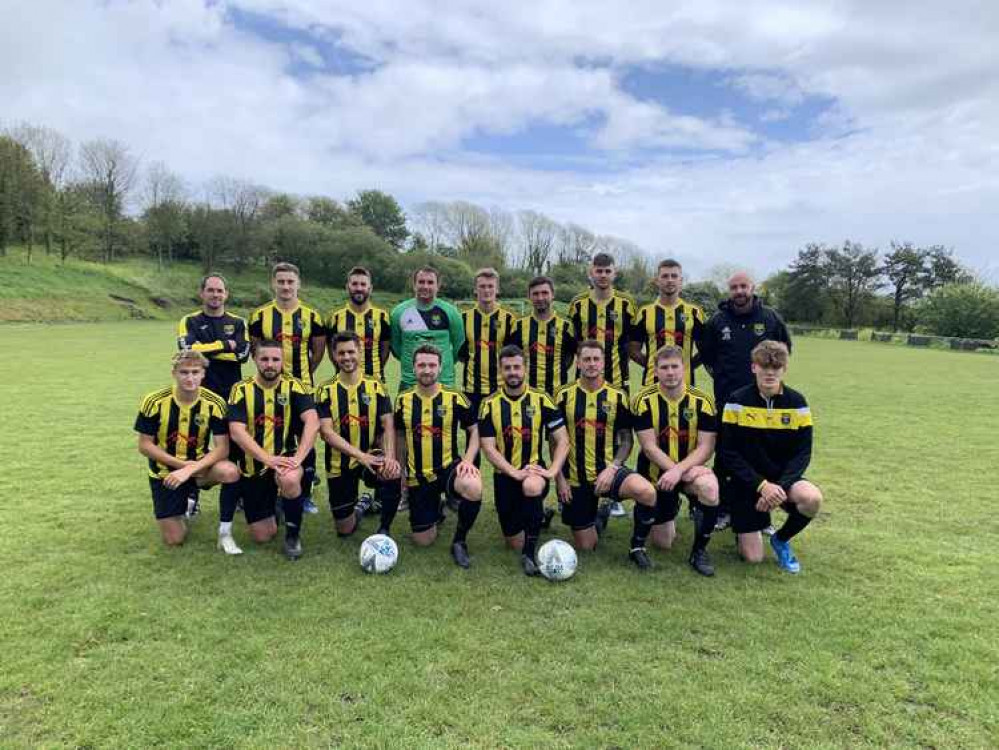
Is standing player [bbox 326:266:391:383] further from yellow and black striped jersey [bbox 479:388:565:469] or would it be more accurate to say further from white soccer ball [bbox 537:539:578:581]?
white soccer ball [bbox 537:539:578:581]

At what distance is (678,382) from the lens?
14.4 ft

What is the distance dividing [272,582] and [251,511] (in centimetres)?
83

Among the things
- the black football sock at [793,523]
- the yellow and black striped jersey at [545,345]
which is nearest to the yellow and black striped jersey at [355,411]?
the yellow and black striped jersey at [545,345]

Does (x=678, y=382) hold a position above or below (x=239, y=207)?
below

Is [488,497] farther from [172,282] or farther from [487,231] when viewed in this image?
[487,231]

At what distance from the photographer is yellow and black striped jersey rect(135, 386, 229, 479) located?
173 inches

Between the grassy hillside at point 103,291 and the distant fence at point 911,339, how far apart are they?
3374cm

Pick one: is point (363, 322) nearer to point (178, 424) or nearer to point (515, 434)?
point (178, 424)

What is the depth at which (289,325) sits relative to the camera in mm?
5289

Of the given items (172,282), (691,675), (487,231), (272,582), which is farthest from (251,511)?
(487,231)

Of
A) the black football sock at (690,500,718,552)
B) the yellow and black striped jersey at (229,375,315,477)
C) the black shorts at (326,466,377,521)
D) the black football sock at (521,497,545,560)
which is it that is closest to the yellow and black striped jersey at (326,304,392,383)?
the yellow and black striped jersey at (229,375,315,477)

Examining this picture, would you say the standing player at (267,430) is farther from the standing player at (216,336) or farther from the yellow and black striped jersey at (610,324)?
the yellow and black striped jersey at (610,324)

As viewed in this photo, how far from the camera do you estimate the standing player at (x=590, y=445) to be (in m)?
4.38

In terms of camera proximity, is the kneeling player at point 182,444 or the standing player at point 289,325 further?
the standing player at point 289,325
